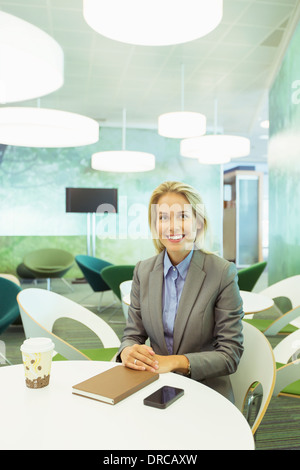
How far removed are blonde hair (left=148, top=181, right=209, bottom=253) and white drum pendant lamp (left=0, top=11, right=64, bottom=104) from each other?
2.58 ft

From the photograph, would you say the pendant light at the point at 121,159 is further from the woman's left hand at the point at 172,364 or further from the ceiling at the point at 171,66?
the woman's left hand at the point at 172,364

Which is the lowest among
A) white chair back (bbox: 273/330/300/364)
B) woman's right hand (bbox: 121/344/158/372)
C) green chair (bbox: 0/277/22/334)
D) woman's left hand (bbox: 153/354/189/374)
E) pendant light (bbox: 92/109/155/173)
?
white chair back (bbox: 273/330/300/364)

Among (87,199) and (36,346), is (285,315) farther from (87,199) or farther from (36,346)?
(87,199)

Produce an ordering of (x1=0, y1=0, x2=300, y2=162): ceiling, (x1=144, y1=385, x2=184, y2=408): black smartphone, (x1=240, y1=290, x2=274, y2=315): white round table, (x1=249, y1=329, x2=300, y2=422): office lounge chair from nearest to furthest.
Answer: (x1=144, y1=385, x2=184, y2=408): black smartphone
(x1=249, y1=329, x2=300, y2=422): office lounge chair
(x1=240, y1=290, x2=274, y2=315): white round table
(x1=0, y1=0, x2=300, y2=162): ceiling

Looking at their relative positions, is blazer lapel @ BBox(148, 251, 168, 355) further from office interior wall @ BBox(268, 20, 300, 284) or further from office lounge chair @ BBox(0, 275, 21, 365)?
office interior wall @ BBox(268, 20, 300, 284)

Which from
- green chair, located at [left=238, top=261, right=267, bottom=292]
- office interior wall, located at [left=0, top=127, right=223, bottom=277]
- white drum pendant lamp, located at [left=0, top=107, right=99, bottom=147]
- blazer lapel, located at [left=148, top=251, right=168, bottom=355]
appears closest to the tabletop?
blazer lapel, located at [left=148, top=251, right=168, bottom=355]

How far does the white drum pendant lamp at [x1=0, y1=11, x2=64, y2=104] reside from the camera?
1771 millimetres

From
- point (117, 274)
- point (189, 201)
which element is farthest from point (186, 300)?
point (117, 274)

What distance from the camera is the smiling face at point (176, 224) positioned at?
1.73 meters

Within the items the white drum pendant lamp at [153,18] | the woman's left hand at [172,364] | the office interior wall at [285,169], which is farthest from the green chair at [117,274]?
the woman's left hand at [172,364]

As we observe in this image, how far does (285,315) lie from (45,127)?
104 inches

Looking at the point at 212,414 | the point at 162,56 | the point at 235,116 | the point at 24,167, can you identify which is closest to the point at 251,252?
the point at 235,116

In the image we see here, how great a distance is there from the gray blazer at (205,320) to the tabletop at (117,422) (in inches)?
10.5

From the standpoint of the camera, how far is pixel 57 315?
2.59 meters
